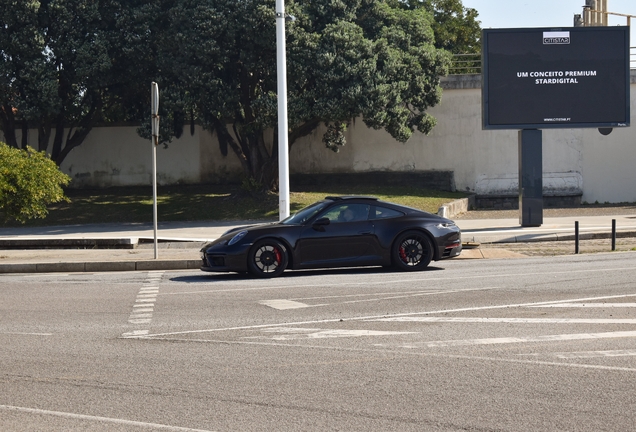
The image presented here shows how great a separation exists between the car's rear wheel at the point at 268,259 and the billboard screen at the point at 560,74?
36.0 ft

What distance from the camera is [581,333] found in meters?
8.38

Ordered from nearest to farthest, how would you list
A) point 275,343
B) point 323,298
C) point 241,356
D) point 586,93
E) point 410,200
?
point 241,356
point 275,343
point 323,298
point 586,93
point 410,200

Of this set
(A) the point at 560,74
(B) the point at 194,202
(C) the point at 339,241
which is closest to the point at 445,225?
(C) the point at 339,241

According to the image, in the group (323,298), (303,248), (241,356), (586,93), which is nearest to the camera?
(241,356)

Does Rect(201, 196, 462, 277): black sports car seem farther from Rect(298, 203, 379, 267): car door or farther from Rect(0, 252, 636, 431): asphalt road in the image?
Rect(0, 252, 636, 431): asphalt road

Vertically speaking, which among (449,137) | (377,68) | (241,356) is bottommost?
(241,356)

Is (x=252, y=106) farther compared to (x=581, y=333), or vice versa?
(x=252, y=106)

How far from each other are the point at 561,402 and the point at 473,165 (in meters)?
30.1

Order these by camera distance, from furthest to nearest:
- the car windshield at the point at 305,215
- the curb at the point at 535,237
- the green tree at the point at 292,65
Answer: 1. the green tree at the point at 292,65
2. the curb at the point at 535,237
3. the car windshield at the point at 305,215

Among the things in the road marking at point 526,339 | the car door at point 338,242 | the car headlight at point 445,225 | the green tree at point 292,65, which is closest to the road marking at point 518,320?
the road marking at point 526,339

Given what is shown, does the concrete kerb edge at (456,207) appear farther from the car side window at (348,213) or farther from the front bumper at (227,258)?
the front bumper at (227,258)

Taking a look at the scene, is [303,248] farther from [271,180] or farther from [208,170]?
[208,170]

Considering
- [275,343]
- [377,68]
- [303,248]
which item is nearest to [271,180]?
[377,68]

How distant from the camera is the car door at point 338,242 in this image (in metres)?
13.7
